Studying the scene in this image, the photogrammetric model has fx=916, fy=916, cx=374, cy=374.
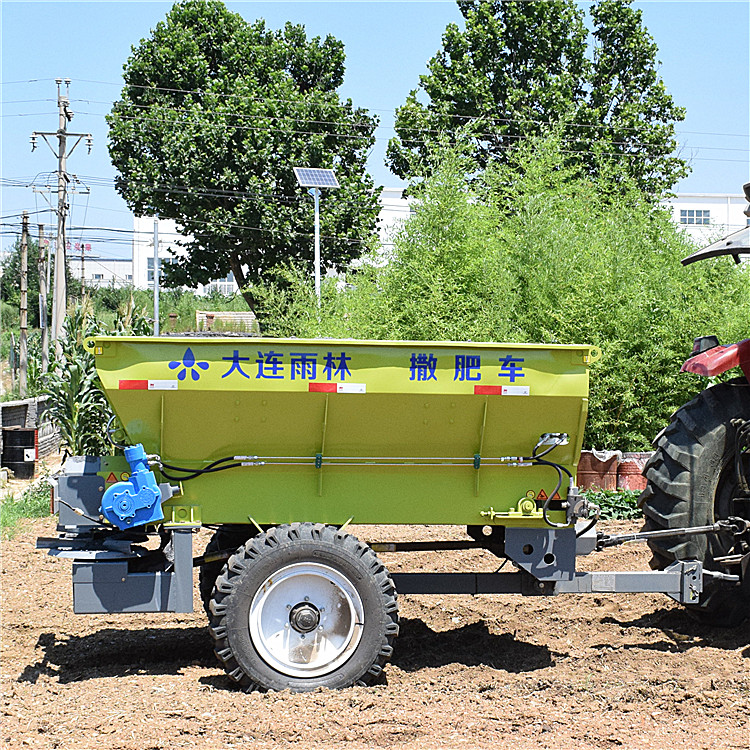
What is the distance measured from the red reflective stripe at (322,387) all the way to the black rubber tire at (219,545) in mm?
1132

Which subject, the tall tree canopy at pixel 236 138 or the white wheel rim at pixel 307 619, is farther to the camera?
the tall tree canopy at pixel 236 138

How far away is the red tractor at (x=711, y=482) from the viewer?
5.94 meters

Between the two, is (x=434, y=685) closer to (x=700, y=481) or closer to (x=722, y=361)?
(x=700, y=481)

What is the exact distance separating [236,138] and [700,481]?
26.4 m

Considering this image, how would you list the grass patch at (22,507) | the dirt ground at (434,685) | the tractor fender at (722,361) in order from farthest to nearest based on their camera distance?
the grass patch at (22,507) < the tractor fender at (722,361) < the dirt ground at (434,685)

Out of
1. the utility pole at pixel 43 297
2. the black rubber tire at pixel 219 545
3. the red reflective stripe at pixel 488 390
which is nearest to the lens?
the red reflective stripe at pixel 488 390

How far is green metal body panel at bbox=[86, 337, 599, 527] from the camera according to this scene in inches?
205

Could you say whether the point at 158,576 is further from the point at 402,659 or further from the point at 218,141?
the point at 218,141

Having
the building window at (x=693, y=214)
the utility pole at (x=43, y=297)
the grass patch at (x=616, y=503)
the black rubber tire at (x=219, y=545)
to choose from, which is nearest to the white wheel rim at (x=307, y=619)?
the black rubber tire at (x=219, y=545)

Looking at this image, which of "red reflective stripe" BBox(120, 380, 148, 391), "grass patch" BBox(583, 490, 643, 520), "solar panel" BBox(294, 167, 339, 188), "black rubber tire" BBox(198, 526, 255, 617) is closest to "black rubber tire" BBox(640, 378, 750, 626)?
"black rubber tire" BBox(198, 526, 255, 617)

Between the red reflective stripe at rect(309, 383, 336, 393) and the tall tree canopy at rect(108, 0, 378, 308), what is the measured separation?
81.7 feet

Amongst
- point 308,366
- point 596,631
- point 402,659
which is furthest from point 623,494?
point 308,366

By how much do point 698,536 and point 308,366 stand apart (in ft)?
9.16

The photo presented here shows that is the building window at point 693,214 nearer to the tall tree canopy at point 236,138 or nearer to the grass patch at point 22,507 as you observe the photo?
the tall tree canopy at point 236,138
